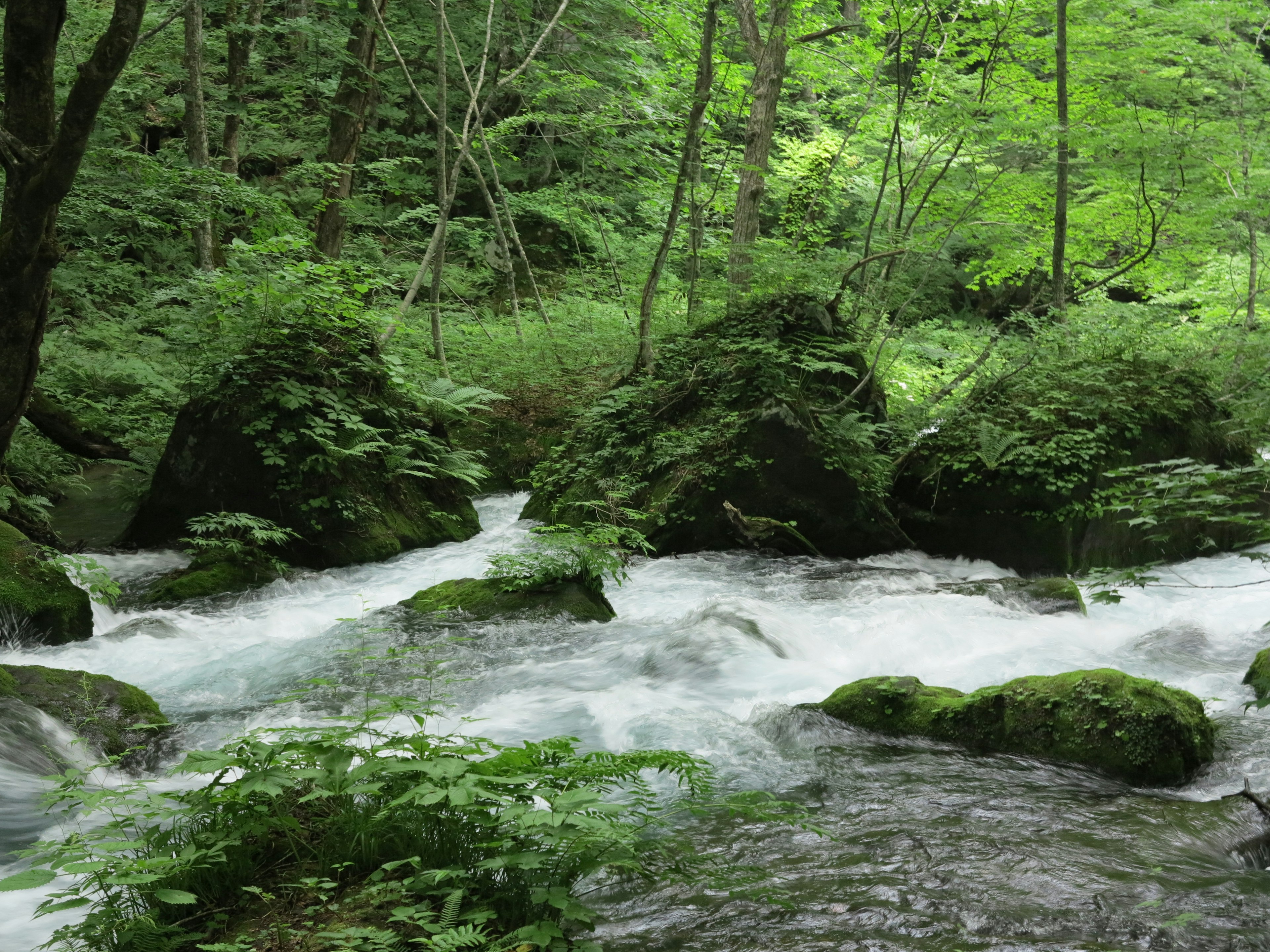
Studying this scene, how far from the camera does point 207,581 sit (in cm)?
787

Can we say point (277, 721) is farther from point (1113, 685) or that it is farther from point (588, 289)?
point (588, 289)

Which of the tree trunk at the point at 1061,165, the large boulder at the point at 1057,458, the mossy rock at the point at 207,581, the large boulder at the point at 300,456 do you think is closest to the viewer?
the mossy rock at the point at 207,581

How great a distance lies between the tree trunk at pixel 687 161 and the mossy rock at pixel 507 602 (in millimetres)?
4612

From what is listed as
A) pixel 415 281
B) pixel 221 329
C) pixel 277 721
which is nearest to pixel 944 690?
pixel 277 721

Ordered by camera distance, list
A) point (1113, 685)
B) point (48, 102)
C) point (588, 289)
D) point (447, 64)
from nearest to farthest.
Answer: point (1113, 685) < point (48, 102) < point (588, 289) < point (447, 64)

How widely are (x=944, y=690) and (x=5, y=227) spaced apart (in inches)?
254

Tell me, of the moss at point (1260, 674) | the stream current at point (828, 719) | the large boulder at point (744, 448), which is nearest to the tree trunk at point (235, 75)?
the large boulder at point (744, 448)

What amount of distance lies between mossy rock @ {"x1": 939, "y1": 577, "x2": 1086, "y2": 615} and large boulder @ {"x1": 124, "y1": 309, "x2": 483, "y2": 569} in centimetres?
570

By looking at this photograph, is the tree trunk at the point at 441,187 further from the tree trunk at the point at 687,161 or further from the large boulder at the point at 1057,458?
the large boulder at the point at 1057,458

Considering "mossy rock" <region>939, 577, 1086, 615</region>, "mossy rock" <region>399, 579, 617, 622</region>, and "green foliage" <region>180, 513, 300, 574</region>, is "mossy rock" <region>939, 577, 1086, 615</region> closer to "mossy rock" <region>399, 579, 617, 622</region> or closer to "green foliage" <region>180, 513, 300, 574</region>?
"mossy rock" <region>399, 579, 617, 622</region>

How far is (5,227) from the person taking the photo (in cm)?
548

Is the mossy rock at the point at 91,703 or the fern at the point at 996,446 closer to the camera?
the mossy rock at the point at 91,703

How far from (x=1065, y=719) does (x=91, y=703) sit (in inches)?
205

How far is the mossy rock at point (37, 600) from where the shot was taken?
6242 millimetres
